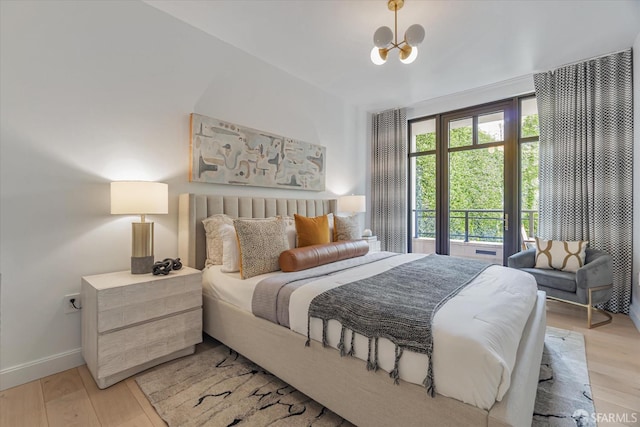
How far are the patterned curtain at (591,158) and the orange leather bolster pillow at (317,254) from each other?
2548mm

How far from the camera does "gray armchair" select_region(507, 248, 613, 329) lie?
2.71m

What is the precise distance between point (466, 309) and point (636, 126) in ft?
10.7

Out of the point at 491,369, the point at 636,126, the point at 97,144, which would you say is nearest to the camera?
the point at 491,369

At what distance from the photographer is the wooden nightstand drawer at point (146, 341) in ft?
5.75

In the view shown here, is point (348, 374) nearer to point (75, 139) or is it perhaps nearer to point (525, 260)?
point (75, 139)

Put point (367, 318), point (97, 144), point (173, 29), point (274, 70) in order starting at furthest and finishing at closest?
point (274, 70) < point (173, 29) < point (97, 144) < point (367, 318)

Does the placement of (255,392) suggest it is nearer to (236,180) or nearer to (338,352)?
(338,352)

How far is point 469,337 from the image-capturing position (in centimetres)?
112

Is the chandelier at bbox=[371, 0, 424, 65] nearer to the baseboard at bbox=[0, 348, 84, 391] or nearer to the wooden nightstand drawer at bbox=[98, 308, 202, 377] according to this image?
the wooden nightstand drawer at bbox=[98, 308, 202, 377]

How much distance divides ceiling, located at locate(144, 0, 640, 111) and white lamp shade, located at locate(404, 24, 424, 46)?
1.27 feet

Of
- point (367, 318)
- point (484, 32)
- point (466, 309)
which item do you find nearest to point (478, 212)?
point (484, 32)

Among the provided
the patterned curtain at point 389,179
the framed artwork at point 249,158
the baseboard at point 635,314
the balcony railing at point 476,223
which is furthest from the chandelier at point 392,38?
the baseboard at point 635,314

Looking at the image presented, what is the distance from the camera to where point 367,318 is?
1.39 m

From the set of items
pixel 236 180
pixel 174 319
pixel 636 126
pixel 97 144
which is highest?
pixel 636 126
